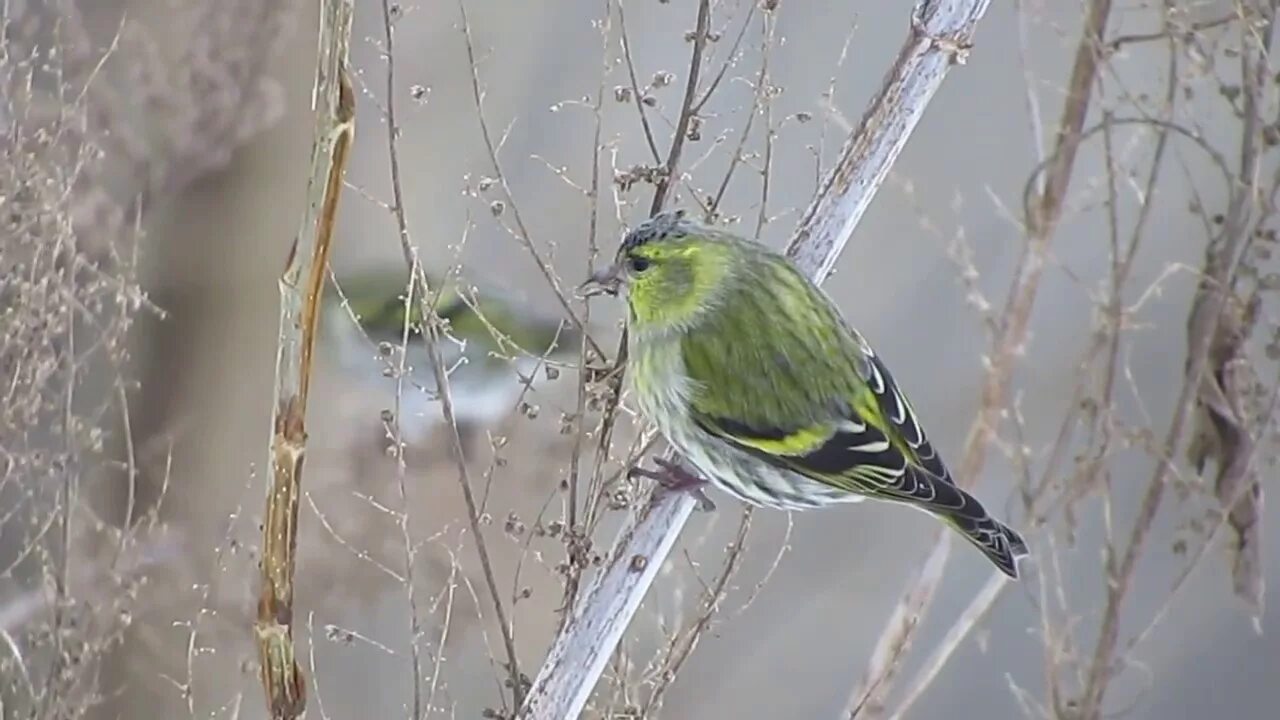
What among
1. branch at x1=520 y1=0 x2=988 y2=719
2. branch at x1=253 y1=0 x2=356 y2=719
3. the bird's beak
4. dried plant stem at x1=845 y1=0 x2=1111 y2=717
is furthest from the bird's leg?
dried plant stem at x1=845 y1=0 x2=1111 y2=717

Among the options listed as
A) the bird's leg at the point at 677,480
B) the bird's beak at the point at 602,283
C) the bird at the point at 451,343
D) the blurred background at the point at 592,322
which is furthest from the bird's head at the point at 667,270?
the blurred background at the point at 592,322

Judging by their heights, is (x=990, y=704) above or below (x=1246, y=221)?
below

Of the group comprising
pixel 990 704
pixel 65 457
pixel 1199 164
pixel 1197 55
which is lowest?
pixel 990 704

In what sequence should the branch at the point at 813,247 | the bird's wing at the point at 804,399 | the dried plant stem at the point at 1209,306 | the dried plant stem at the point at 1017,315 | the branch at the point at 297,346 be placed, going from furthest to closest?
1. the dried plant stem at the point at 1017,315
2. the dried plant stem at the point at 1209,306
3. the bird's wing at the point at 804,399
4. the branch at the point at 813,247
5. the branch at the point at 297,346

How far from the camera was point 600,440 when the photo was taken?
0.92 m

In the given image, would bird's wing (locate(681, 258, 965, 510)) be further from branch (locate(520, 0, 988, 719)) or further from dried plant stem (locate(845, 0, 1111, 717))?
dried plant stem (locate(845, 0, 1111, 717))

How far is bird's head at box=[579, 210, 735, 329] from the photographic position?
3.35 feet

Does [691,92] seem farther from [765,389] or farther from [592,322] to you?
[592,322]

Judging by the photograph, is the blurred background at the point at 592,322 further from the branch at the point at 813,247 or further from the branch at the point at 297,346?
the branch at the point at 297,346

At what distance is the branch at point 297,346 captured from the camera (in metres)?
0.62

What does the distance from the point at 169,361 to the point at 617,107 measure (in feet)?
2.67

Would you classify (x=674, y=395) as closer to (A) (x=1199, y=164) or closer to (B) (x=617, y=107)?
(B) (x=617, y=107)

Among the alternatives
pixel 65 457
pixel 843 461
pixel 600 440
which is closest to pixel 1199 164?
pixel 843 461

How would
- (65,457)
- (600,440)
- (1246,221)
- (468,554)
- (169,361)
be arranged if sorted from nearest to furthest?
1. (600,440)
2. (65,457)
3. (1246,221)
4. (468,554)
5. (169,361)
